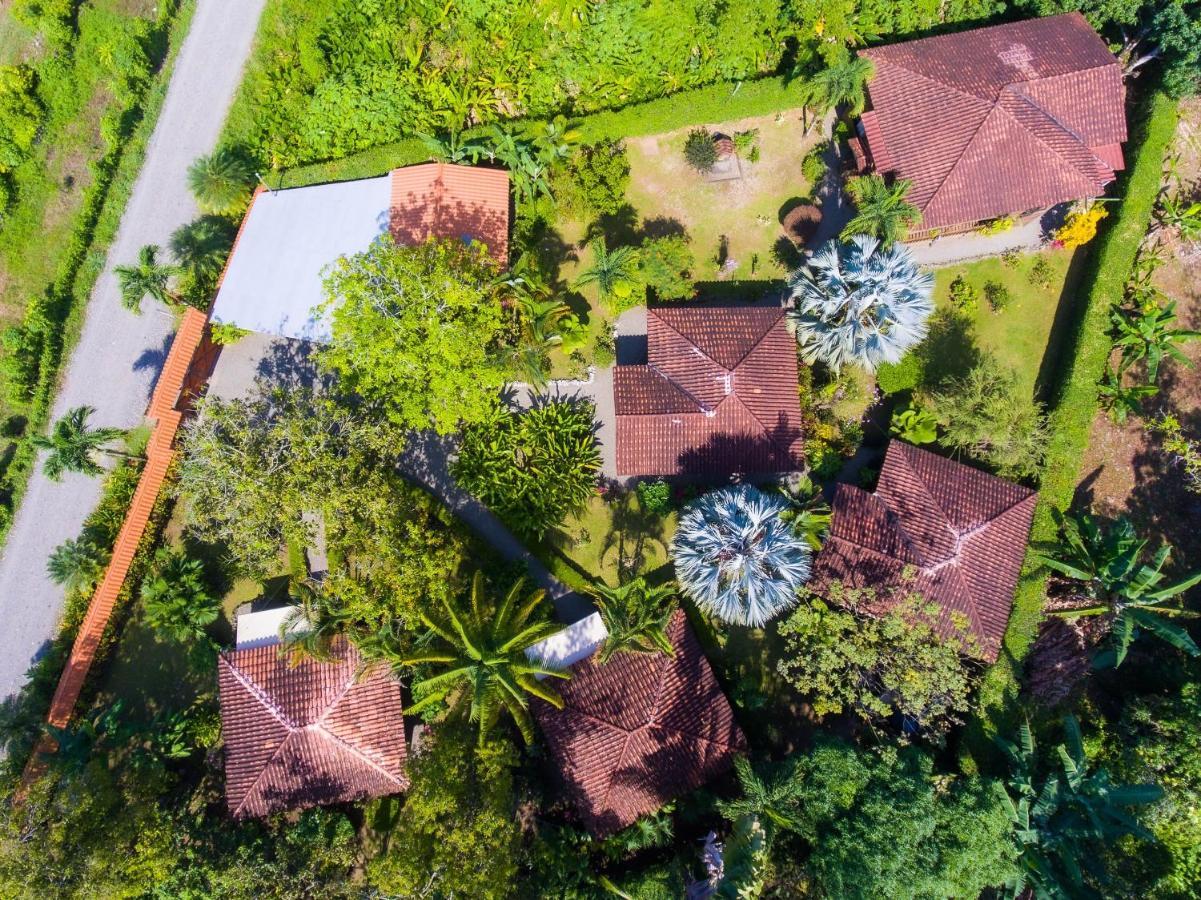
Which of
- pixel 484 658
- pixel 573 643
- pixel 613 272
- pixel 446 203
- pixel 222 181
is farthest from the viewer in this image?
pixel 222 181

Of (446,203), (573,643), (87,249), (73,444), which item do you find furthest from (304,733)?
(87,249)

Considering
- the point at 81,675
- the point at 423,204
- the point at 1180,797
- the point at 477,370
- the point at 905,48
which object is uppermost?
the point at 905,48

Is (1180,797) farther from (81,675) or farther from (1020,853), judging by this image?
(81,675)

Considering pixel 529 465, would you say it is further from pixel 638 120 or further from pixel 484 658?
pixel 638 120

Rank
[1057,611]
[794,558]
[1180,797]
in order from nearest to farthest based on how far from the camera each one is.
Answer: [1180,797] → [794,558] → [1057,611]

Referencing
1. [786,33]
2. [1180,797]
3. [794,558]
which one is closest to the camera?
[1180,797]

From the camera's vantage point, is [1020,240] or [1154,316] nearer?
[1154,316]

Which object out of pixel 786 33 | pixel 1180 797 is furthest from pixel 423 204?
pixel 1180 797
